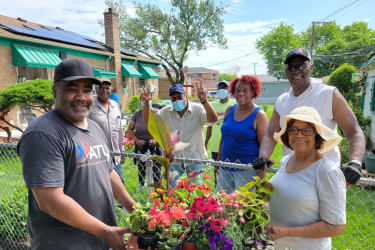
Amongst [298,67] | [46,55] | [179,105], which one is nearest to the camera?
[298,67]

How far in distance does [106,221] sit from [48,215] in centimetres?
36

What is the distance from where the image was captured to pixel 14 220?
3211 millimetres

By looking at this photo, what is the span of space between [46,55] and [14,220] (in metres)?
11.8

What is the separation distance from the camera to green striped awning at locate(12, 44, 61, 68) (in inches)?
452

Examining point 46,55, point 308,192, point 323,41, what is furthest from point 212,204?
point 323,41

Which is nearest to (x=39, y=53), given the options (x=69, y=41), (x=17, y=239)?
(x=69, y=41)

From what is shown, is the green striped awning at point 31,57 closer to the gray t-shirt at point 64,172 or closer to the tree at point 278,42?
the gray t-shirt at point 64,172

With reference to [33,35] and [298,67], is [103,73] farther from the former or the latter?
[298,67]

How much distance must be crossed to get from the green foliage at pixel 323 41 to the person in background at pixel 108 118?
44.3m

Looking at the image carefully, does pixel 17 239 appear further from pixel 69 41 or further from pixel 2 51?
pixel 69 41

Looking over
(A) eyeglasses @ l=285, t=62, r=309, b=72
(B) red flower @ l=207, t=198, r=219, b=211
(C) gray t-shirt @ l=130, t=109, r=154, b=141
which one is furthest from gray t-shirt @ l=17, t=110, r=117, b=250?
A: (C) gray t-shirt @ l=130, t=109, r=154, b=141

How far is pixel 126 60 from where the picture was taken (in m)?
20.4

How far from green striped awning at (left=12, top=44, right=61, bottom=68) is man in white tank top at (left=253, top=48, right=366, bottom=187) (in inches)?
487

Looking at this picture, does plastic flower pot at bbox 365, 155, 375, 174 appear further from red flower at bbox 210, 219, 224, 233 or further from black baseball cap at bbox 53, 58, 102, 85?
black baseball cap at bbox 53, 58, 102, 85
